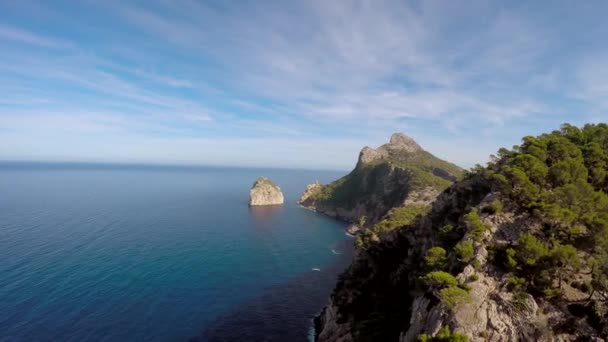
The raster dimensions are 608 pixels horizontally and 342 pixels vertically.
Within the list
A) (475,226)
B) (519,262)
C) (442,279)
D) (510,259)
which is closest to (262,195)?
(475,226)

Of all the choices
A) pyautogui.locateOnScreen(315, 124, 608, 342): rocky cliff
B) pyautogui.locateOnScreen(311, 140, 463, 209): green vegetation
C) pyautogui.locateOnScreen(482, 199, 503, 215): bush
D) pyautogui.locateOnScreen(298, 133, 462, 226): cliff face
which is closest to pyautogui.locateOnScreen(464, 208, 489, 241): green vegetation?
pyautogui.locateOnScreen(315, 124, 608, 342): rocky cliff

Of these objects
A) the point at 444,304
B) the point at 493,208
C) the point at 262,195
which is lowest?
the point at 262,195

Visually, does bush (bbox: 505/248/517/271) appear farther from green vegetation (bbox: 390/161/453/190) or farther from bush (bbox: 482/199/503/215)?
green vegetation (bbox: 390/161/453/190)

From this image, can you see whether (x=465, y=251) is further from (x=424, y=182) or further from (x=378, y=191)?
(x=378, y=191)

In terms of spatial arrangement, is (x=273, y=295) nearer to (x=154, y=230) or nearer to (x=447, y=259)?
(x=447, y=259)

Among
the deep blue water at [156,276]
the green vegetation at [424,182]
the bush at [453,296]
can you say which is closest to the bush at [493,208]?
the bush at [453,296]
